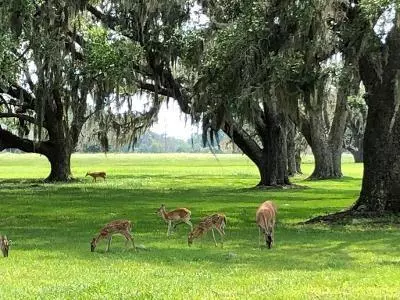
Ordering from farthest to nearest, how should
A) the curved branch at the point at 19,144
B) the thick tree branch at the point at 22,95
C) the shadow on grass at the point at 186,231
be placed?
the curved branch at the point at 19,144 → the thick tree branch at the point at 22,95 → the shadow on grass at the point at 186,231

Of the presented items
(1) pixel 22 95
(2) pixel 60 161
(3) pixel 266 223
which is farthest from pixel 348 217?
(2) pixel 60 161

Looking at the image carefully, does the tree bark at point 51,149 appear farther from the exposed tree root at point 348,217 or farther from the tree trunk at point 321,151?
the exposed tree root at point 348,217

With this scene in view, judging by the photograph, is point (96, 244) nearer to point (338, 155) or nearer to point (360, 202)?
point (360, 202)

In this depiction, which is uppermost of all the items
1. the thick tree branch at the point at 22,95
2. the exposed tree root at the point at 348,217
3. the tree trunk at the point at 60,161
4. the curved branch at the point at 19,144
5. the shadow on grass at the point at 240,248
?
the thick tree branch at the point at 22,95

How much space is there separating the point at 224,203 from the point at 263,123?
9340 millimetres

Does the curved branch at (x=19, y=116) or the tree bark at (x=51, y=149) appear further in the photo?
the tree bark at (x=51, y=149)

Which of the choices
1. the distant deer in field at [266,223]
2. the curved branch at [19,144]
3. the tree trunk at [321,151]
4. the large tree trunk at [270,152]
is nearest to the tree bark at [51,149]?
the curved branch at [19,144]

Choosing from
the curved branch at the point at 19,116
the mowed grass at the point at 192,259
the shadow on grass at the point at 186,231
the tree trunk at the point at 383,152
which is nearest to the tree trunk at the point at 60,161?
the curved branch at the point at 19,116

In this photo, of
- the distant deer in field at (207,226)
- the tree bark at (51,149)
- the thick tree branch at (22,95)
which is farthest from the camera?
the tree bark at (51,149)

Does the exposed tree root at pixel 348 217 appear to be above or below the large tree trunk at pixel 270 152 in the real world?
below

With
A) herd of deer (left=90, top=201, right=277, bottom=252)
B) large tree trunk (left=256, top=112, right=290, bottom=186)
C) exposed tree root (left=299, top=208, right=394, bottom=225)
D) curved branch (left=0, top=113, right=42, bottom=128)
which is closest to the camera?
herd of deer (left=90, top=201, right=277, bottom=252)

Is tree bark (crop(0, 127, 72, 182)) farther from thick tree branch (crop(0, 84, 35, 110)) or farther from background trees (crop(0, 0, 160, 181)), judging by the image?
thick tree branch (crop(0, 84, 35, 110))

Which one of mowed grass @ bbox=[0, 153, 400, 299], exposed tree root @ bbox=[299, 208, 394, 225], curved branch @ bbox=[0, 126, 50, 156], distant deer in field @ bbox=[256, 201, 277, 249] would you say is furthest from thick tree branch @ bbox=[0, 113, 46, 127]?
distant deer in field @ bbox=[256, 201, 277, 249]

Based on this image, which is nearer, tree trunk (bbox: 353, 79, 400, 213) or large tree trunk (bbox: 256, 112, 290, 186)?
tree trunk (bbox: 353, 79, 400, 213)
